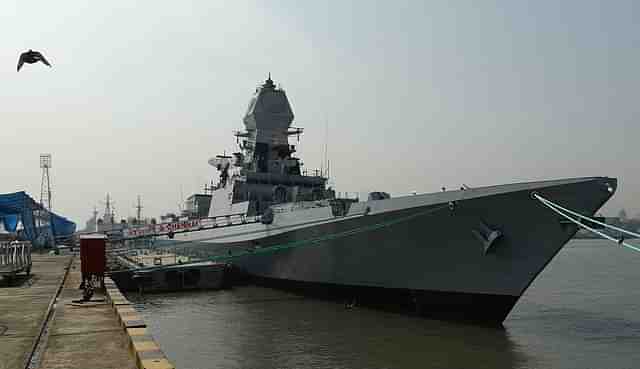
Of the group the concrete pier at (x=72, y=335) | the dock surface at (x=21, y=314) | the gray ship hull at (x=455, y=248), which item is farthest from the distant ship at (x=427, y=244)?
the dock surface at (x=21, y=314)

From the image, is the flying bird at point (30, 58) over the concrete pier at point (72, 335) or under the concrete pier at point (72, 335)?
over

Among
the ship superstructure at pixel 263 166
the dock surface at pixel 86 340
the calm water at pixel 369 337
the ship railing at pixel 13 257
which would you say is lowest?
the calm water at pixel 369 337

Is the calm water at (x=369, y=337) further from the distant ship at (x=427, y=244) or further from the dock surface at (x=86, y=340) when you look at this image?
the dock surface at (x=86, y=340)

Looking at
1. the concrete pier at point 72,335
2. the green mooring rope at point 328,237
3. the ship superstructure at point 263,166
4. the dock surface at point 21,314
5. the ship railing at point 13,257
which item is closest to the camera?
the concrete pier at point 72,335

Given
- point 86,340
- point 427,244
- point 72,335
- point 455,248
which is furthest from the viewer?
point 427,244

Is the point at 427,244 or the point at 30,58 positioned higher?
the point at 30,58

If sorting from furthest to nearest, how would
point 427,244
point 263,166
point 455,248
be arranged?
point 263,166
point 427,244
point 455,248

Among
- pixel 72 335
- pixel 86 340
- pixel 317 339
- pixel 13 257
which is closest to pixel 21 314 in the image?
pixel 72 335

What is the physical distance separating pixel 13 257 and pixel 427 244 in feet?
39.1

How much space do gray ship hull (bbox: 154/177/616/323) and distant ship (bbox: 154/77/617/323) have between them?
22 millimetres

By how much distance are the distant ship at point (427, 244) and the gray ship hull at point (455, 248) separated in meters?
0.02

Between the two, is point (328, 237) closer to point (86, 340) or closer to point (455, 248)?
point (455, 248)

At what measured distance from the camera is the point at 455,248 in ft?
41.7

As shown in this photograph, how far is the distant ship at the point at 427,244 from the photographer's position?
11.8m
